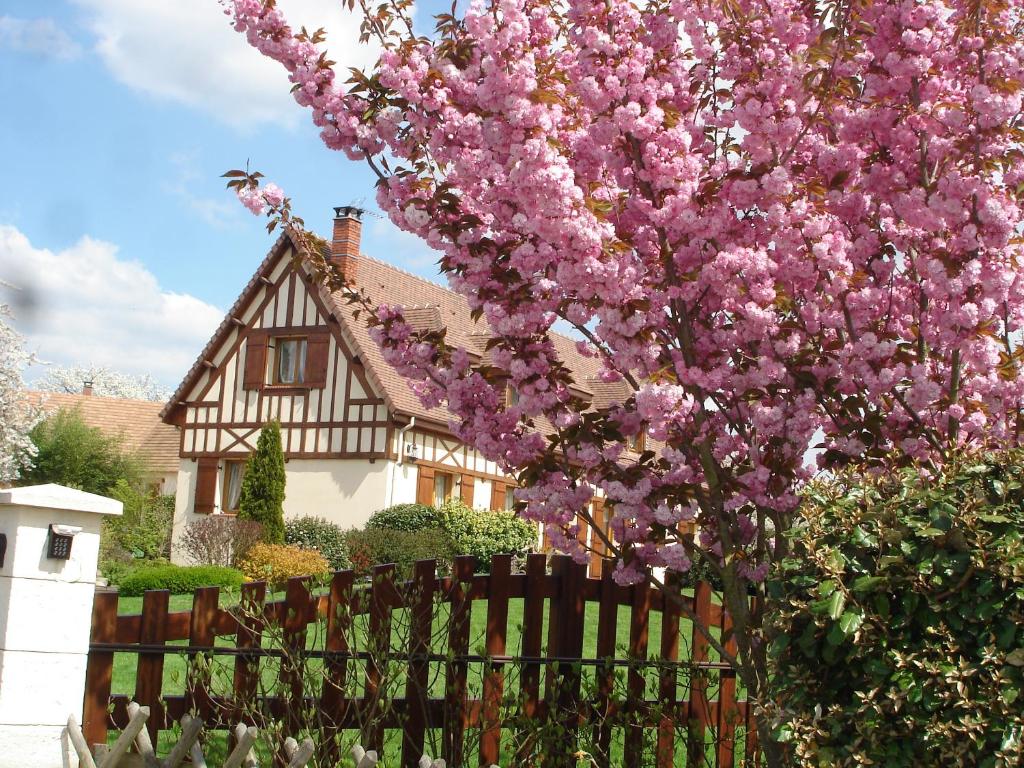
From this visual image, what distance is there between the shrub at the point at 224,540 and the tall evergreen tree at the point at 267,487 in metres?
0.45

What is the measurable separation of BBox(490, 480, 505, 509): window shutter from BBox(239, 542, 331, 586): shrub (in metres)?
7.14

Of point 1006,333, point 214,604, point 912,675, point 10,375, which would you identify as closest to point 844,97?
point 1006,333

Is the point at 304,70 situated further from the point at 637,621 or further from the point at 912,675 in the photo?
the point at 912,675

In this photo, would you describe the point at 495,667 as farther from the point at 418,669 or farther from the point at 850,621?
the point at 850,621

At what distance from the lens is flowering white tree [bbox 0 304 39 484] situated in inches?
826

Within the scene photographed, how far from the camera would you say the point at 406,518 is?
69.4 ft

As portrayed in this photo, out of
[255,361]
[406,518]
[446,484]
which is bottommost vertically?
[406,518]

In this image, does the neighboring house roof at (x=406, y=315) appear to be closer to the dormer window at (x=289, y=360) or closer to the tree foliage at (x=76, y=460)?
the dormer window at (x=289, y=360)

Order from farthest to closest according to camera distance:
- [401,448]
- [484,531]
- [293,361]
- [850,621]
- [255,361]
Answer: [255,361]
[293,361]
[401,448]
[484,531]
[850,621]

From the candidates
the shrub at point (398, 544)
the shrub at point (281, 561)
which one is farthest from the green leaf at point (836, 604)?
the shrub at point (398, 544)

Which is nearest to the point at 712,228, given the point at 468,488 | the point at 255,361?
the point at 468,488

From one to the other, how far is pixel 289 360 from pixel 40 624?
19.7 m

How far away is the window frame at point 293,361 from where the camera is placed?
23406 millimetres

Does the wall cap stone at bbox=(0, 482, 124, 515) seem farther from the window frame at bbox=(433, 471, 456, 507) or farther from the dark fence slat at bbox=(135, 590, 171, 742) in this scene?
the window frame at bbox=(433, 471, 456, 507)
